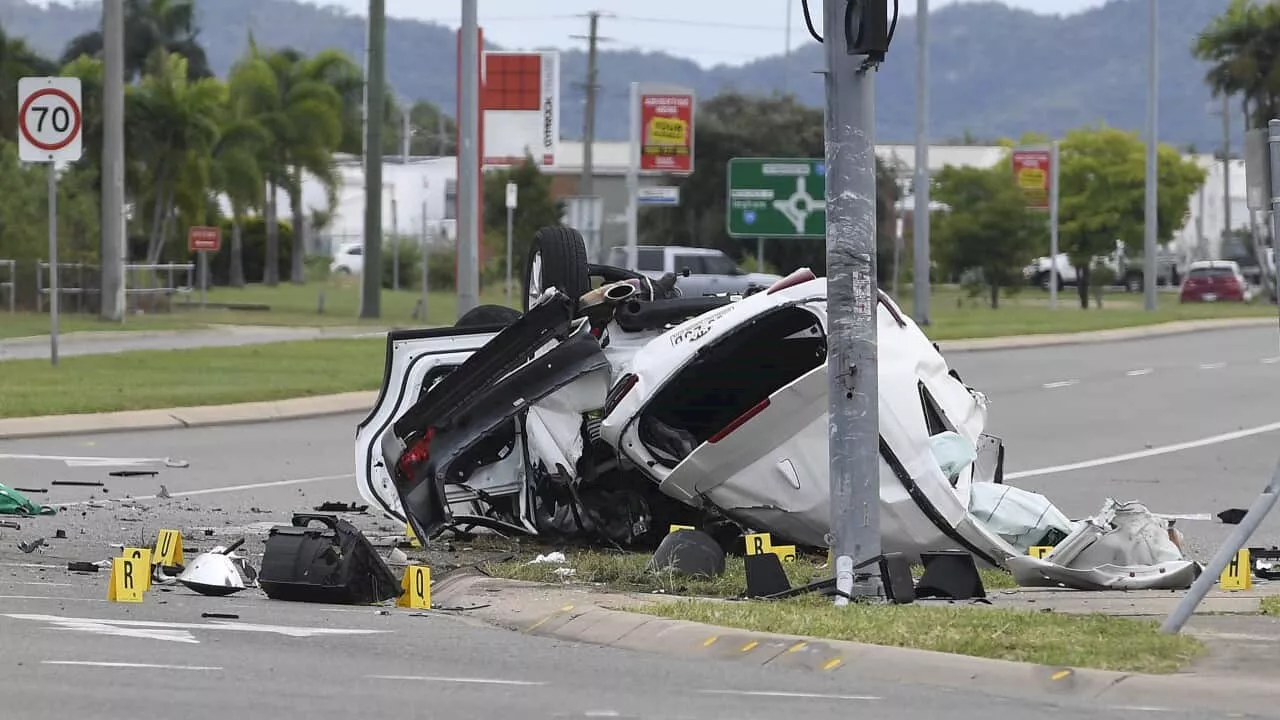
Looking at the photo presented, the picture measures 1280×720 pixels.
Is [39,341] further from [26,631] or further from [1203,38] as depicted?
[1203,38]

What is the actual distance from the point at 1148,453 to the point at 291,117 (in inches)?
2231

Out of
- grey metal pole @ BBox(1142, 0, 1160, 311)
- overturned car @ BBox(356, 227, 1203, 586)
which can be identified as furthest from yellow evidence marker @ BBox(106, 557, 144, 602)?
grey metal pole @ BBox(1142, 0, 1160, 311)

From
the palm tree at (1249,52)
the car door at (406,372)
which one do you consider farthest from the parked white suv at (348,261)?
the car door at (406,372)

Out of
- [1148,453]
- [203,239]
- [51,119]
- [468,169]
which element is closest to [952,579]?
[1148,453]

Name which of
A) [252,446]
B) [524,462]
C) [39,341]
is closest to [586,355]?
[524,462]

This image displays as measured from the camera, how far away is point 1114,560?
10.5m

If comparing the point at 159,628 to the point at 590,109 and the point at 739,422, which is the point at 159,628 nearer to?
the point at 739,422

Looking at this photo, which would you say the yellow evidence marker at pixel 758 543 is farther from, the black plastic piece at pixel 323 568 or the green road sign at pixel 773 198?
the green road sign at pixel 773 198

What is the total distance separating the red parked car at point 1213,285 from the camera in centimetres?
6875

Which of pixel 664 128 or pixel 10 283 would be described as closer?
pixel 10 283

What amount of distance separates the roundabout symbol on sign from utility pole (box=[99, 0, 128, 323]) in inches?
579

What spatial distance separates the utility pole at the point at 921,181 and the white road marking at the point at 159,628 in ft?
113

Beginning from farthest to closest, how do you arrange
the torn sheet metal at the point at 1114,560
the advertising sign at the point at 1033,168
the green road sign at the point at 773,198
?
the advertising sign at the point at 1033,168, the green road sign at the point at 773,198, the torn sheet metal at the point at 1114,560

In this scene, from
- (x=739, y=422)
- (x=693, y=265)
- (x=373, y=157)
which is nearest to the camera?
(x=739, y=422)
